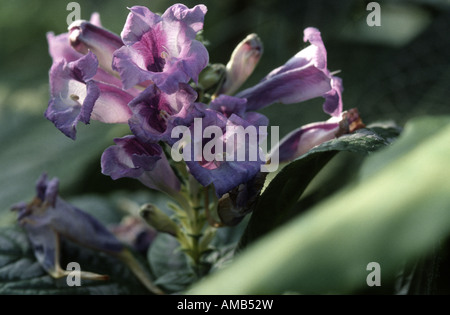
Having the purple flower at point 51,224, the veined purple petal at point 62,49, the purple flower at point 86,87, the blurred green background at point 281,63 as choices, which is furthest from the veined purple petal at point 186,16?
the blurred green background at point 281,63

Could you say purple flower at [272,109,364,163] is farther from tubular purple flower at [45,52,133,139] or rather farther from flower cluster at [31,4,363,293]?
tubular purple flower at [45,52,133,139]

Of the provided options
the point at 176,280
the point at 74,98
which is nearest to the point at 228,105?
the point at 74,98

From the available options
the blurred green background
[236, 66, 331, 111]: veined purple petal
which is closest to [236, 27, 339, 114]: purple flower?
[236, 66, 331, 111]: veined purple petal

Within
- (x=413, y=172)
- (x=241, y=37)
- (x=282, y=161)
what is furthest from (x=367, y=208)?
(x=241, y=37)

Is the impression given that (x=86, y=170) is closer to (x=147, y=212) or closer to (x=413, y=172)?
(x=147, y=212)

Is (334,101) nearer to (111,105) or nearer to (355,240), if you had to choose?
(111,105)
